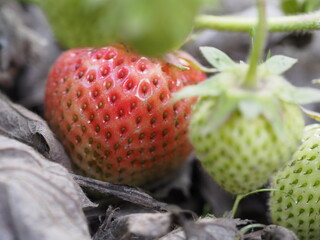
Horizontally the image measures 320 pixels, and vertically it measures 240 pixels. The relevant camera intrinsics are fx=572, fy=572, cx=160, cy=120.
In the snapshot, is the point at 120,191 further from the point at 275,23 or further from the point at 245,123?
the point at 275,23

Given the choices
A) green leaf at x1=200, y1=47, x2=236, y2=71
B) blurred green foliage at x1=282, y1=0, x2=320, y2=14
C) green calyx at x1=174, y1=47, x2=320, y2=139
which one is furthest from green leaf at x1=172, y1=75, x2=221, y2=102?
blurred green foliage at x1=282, y1=0, x2=320, y2=14

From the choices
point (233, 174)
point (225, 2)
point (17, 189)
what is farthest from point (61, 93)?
point (225, 2)

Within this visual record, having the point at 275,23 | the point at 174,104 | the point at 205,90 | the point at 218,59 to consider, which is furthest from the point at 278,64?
the point at 275,23

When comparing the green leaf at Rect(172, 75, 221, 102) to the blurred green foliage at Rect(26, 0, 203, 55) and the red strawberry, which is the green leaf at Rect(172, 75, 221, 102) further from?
the red strawberry

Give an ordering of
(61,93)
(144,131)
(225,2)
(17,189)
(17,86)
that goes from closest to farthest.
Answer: (17,189) < (144,131) < (61,93) < (17,86) < (225,2)

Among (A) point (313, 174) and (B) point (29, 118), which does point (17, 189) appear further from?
(A) point (313, 174)

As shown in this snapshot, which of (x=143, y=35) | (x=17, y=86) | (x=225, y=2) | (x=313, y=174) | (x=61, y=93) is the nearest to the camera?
(x=143, y=35)
